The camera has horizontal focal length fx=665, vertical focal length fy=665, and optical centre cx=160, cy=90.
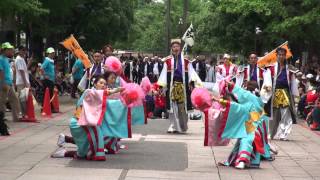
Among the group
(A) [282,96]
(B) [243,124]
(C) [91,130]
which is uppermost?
(A) [282,96]

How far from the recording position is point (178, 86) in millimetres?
14664

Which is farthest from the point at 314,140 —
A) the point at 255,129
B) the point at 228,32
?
the point at 228,32

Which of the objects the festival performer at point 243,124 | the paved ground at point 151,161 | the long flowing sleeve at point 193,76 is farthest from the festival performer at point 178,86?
the festival performer at point 243,124

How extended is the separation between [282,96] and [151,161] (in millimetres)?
4747

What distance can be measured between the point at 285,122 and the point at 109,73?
4713 millimetres

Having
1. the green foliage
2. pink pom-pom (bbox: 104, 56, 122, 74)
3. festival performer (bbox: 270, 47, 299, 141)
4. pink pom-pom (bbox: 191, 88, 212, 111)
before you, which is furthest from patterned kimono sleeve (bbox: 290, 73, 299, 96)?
the green foliage

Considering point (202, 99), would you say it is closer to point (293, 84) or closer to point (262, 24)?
point (293, 84)

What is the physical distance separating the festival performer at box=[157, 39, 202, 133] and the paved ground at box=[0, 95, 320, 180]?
1.52 ft

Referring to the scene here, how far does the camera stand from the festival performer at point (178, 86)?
14625mm

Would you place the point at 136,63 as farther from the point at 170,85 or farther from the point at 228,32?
the point at 170,85

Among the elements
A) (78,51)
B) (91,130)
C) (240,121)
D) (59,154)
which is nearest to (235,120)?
(240,121)

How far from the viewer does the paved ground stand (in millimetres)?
9016

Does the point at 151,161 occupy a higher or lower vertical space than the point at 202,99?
lower

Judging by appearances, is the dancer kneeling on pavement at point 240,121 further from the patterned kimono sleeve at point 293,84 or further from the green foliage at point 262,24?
the green foliage at point 262,24
